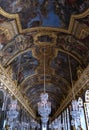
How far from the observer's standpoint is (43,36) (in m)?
11.6

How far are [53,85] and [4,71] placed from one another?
9.59 metres

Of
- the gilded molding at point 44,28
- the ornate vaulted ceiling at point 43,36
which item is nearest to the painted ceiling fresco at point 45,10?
the ornate vaulted ceiling at point 43,36

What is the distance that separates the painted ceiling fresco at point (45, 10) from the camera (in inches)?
336

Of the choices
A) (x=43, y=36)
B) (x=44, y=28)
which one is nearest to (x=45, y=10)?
(x=44, y=28)

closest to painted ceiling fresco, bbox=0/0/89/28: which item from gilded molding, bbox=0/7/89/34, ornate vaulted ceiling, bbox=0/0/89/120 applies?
ornate vaulted ceiling, bbox=0/0/89/120

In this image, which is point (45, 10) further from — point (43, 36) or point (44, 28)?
point (43, 36)

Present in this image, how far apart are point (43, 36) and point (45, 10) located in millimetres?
2568

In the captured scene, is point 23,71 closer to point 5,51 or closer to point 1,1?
point 5,51

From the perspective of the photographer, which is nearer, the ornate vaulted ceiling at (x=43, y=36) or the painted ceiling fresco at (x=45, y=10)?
the painted ceiling fresco at (x=45, y=10)

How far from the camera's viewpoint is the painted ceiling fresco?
854 cm

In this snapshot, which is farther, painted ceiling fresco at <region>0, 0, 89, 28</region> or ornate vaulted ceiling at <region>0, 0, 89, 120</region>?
ornate vaulted ceiling at <region>0, 0, 89, 120</region>

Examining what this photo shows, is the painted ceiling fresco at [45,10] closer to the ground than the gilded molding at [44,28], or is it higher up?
higher up

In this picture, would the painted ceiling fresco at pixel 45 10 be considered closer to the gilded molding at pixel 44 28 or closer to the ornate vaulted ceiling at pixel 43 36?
the ornate vaulted ceiling at pixel 43 36

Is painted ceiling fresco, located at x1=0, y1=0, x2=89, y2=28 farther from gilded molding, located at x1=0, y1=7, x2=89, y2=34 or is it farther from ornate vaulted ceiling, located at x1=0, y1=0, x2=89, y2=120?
gilded molding, located at x1=0, y1=7, x2=89, y2=34
